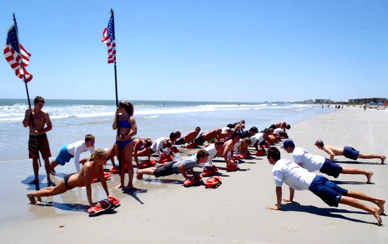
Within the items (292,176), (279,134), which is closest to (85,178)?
(292,176)

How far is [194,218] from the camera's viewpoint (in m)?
4.49

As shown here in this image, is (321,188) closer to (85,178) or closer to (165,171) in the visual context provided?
(165,171)

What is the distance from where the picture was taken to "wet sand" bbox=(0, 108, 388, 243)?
12.6 feet

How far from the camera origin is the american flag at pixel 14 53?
6598 millimetres

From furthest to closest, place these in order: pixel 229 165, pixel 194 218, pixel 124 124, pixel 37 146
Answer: pixel 229 165 → pixel 37 146 → pixel 124 124 → pixel 194 218

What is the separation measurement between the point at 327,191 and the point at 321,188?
10cm

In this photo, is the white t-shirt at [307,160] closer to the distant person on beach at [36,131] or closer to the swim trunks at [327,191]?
the swim trunks at [327,191]

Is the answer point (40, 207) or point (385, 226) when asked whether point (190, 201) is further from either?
point (385, 226)

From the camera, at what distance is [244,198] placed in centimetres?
545

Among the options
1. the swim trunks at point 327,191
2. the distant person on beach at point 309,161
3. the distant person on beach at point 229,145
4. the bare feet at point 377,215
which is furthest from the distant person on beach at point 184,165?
the bare feet at point 377,215

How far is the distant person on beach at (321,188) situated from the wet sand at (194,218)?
0.76ft

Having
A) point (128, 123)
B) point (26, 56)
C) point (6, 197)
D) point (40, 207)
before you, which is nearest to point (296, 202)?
point (128, 123)

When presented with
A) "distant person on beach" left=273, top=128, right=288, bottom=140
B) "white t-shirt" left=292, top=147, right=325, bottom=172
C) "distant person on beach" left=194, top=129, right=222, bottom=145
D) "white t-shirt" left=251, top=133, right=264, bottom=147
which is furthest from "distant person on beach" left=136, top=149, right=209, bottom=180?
"distant person on beach" left=273, top=128, right=288, bottom=140

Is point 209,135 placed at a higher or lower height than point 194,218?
higher
